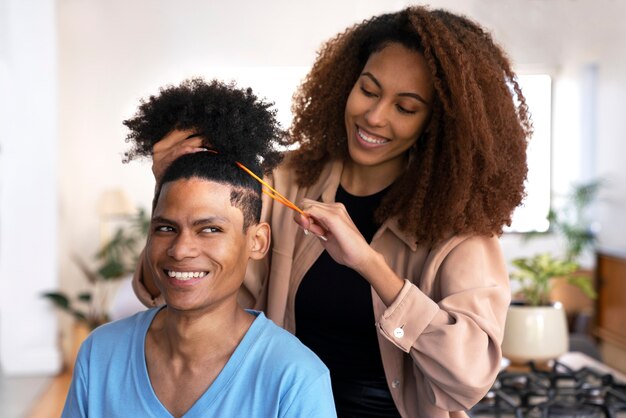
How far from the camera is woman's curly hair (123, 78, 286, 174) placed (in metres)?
1.46

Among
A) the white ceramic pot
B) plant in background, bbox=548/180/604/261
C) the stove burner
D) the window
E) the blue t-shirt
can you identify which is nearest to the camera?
the blue t-shirt

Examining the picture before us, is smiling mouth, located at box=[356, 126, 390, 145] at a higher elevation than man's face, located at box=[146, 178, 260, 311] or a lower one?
higher

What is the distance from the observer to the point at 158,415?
1367mm

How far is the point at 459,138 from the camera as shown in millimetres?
1696

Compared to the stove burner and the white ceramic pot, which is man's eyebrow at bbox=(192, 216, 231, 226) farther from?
the white ceramic pot

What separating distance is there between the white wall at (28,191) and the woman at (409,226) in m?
4.28

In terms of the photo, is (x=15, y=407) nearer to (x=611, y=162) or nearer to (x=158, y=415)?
(x=158, y=415)

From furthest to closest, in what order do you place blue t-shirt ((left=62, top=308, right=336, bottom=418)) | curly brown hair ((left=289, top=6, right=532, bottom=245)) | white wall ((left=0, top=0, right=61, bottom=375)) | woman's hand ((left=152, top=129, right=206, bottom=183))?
white wall ((left=0, top=0, right=61, bottom=375)) → curly brown hair ((left=289, top=6, right=532, bottom=245)) → woman's hand ((left=152, top=129, right=206, bottom=183)) → blue t-shirt ((left=62, top=308, right=336, bottom=418))

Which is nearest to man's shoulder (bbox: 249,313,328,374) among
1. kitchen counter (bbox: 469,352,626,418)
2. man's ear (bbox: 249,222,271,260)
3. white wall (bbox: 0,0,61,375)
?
man's ear (bbox: 249,222,271,260)

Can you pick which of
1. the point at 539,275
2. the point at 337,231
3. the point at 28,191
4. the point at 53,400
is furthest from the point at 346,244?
the point at 28,191

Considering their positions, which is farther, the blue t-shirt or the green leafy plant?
the green leafy plant

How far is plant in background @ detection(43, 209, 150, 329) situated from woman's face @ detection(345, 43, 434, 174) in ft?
18.8

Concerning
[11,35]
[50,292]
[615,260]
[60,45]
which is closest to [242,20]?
[60,45]

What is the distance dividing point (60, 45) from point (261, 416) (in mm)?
7129
